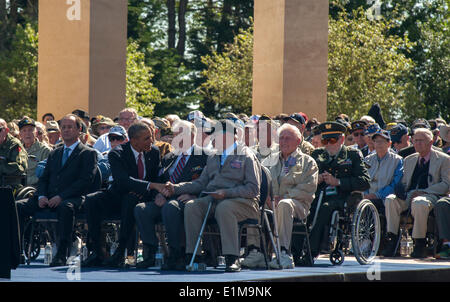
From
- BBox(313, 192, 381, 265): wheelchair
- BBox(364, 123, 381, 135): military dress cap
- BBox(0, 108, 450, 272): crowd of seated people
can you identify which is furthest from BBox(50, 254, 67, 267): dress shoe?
BBox(364, 123, 381, 135): military dress cap

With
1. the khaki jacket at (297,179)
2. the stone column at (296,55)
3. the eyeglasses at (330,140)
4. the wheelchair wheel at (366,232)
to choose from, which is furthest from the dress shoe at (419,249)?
the stone column at (296,55)

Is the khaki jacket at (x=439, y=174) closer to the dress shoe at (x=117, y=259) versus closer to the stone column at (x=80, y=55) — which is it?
the dress shoe at (x=117, y=259)

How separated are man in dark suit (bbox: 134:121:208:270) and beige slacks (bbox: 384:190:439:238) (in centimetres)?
284

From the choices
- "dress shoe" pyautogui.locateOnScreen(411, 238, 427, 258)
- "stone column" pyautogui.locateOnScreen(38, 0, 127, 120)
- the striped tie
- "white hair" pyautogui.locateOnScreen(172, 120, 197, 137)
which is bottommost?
"dress shoe" pyautogui.locateOnScreen(411, 238, 427, 258)

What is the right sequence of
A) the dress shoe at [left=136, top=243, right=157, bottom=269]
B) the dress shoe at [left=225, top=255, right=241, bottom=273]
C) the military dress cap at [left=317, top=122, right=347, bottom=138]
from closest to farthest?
the dress shoe at [left=225, top=255, right=241, bottom=273] < the dress shoe at [left=136, top=243, right=157, bottom=269] < the military dress cap at [left=317, top=122, right=347, bottom=138]

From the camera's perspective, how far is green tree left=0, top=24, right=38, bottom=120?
31.0 metres

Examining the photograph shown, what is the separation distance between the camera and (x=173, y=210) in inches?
364

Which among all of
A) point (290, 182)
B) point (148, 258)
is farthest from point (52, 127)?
point (290, 182)

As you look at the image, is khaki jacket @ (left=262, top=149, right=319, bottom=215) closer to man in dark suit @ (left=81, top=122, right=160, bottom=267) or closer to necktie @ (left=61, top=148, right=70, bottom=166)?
man in dark suit @ (left=81, top=122, right=160, bottom=267)

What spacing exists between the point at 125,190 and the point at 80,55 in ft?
25.7

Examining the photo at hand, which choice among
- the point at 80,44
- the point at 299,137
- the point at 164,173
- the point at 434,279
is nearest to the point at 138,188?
the point at 164,173

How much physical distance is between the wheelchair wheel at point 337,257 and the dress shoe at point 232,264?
1361mm

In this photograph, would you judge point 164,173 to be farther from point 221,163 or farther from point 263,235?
point 263,235

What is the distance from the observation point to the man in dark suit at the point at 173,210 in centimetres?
921
